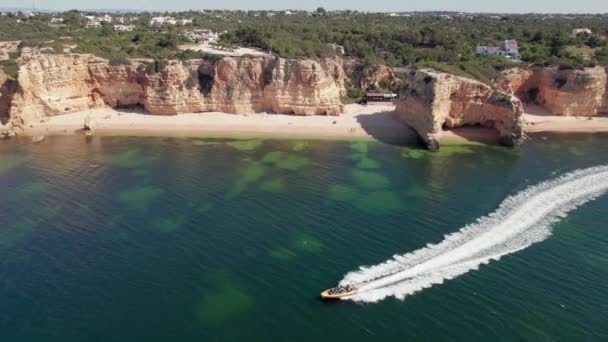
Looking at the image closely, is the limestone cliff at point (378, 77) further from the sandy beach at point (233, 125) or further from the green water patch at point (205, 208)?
the green water patch at point (205, 208)

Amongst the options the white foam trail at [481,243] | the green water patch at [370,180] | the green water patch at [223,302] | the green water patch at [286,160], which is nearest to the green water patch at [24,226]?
the green water patch at [223,302]

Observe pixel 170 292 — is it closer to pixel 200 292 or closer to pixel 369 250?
pixel 200 292

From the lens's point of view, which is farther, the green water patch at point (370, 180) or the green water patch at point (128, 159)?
the green water patch at point (128, 159)

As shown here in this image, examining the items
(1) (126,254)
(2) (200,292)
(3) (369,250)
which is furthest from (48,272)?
(3) (369,250)

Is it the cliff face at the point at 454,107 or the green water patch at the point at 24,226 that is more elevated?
the cliff face at the point at 454,107

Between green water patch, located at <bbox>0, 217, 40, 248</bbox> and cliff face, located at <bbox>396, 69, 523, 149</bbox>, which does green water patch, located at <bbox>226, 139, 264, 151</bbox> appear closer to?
cliff face, located at <bbox>396, 69, 523, 149</bbox>

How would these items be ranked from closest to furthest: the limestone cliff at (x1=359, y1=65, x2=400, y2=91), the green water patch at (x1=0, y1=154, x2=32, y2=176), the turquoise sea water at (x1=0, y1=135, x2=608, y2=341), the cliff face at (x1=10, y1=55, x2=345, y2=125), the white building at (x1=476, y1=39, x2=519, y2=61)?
the turquoise sea water at (x1=0, y1=135, x2=608, y2=341) < the green water patch at (x1=0, y1=154, x2=32, y2=176) < the cliff face at (x1=10, y1=55, x2=345, y2=125) < the limestone cliff at (x1=359, y1=65, x2=400, y2=91) < the white building at (x1=476, y1=39, x2=519, y2=61)

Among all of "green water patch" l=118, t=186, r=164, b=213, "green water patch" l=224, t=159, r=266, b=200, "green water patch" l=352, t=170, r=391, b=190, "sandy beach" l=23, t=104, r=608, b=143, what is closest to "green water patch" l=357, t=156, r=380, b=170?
"green water patch" l=352, t=170, r=391, b=190
